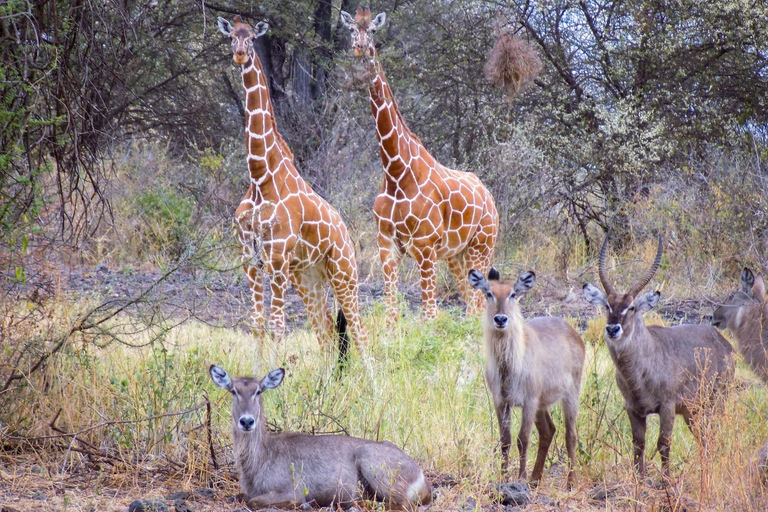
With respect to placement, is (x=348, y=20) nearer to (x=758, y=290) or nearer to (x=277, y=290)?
(x=277, y=290)

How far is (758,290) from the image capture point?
25.2ft

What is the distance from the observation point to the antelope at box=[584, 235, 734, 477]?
6086 millimetres

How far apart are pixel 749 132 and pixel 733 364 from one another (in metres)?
8.99

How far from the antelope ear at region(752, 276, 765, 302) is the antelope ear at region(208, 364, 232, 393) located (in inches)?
180

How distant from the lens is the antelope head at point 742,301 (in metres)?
7.56

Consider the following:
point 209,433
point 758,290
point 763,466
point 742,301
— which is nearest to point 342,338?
point 209,433

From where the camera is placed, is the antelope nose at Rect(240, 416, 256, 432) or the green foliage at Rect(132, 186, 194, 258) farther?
the green foliage at Rect(132, 186, 194, 258)

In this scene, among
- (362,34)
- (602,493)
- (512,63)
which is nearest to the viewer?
(602,493)

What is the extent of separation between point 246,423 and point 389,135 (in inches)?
199

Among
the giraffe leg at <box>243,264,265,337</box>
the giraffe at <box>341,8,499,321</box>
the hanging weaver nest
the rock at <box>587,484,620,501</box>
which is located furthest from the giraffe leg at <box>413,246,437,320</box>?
the hanging weaver nest

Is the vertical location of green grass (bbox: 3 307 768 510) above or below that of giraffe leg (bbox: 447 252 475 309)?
below

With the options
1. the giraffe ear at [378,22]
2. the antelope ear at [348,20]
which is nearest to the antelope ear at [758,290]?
the giraffe ear at [378,22]

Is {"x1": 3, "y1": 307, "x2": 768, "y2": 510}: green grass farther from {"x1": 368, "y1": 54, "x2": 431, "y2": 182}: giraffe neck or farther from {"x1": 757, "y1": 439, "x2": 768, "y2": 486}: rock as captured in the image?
{"x1": 368, "y1": 54, "x2": 431, "y2": 182}: giraffe neck

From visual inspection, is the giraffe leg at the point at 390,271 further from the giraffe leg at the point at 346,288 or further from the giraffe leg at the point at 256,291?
the giraffe leg at the point at 256,291
